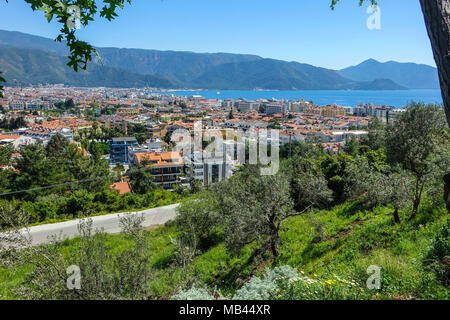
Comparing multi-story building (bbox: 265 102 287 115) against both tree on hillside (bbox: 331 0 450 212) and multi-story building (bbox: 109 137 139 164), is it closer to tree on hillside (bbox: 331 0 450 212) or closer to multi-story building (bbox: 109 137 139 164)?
multi-story building (bbox: 109 137 139 164)

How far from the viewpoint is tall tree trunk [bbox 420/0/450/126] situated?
1.98m

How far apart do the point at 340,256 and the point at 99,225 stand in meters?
9.47

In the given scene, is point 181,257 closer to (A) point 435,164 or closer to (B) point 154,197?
(A) point 435,164

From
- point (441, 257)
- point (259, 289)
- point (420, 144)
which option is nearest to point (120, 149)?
point (420, 144)

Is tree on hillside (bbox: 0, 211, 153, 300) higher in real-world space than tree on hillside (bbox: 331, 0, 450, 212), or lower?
lower

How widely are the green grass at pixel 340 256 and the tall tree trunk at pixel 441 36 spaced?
1.66m

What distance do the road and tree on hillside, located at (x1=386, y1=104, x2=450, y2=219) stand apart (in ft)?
27.8

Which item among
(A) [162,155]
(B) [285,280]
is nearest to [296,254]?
(B) [285,280]

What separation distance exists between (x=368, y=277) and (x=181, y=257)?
2327mm

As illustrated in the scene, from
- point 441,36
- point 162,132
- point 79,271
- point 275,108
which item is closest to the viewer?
point 441,36

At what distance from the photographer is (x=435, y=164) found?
5621 mm

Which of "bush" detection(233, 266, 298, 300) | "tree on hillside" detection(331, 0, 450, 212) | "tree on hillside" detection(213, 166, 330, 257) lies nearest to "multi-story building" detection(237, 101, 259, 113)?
"tree on hillside" detection(213, 166, 330, 257)

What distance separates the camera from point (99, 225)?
11273 mm

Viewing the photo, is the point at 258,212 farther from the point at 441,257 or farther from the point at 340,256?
the point at 441,257
